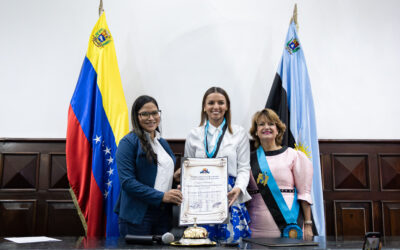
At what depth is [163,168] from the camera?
2.05 metres

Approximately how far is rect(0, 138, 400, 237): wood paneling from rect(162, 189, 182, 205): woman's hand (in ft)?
3.90

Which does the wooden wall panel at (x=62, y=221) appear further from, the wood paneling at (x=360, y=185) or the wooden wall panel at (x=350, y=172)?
the wooden wall panel at (x=350, y=172)

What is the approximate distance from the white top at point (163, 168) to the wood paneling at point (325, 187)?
36.4 inches

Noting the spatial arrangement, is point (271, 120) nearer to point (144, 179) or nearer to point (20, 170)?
point (144, 179)

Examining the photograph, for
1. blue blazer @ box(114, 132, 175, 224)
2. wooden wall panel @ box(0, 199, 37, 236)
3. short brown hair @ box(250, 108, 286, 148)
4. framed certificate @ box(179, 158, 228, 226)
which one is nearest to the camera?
framed certificate @ box(179, 158, 228, 226)

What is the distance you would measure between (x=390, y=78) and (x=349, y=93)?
468 millimetres

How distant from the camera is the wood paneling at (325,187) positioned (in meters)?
2.95

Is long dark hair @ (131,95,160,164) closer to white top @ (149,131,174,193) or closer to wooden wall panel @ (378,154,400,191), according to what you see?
white top @ (149,131,174,193)

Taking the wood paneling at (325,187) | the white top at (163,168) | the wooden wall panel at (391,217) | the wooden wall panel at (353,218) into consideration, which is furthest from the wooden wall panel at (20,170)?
the wooden wall panel at (391,217)

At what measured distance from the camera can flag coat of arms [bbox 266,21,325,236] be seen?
9.24 feet

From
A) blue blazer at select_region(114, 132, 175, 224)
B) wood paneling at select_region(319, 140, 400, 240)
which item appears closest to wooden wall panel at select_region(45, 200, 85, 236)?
blue blazer at select_region(114, 132, 175, 224)

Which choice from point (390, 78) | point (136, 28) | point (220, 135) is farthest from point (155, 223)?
point (390, 78)

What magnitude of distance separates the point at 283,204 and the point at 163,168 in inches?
34.3

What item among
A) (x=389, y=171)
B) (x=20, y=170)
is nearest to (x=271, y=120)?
(x=389, y=171)
